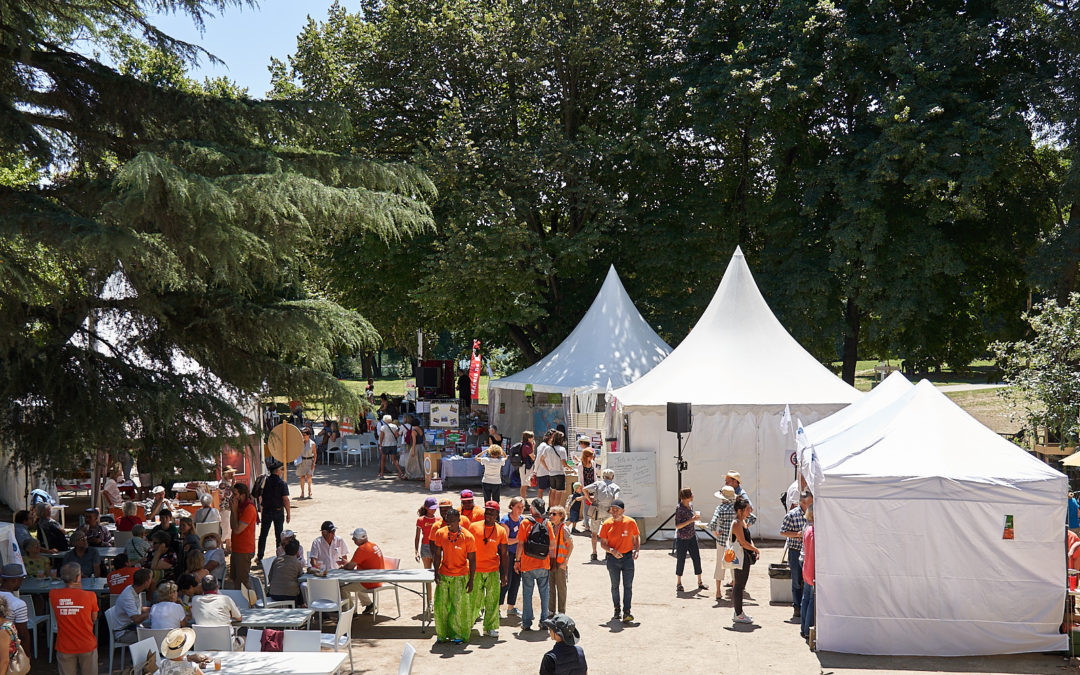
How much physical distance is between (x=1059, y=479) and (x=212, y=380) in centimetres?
827

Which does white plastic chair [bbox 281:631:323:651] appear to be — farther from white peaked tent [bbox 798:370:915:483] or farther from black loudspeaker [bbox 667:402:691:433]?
black loudspeaker [bbox 667:402:691:433]

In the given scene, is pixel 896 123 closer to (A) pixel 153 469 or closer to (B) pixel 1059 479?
(B) pixel 1059 479

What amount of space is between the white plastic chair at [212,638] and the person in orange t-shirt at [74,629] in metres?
0.89

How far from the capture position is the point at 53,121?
28.5 ft

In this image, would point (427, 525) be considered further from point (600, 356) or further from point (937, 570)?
point (600, 356)

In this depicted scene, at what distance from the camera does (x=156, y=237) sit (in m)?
8.07

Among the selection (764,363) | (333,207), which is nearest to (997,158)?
(764,363)

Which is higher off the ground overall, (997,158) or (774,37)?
(774,37)

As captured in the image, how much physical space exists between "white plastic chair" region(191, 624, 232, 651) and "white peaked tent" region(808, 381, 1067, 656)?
558 cm

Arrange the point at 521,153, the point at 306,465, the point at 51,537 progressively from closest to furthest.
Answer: the point at 51,537
the point at 306,465
the point at 521,153

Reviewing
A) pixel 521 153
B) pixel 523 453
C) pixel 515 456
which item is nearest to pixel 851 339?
pixel 521 153

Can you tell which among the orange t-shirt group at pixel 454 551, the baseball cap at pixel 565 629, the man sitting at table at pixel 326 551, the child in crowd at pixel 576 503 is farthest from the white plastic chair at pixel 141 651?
the child in crowd at pixel 576 503

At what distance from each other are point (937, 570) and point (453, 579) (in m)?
4.78

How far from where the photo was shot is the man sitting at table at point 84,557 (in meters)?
10.5
